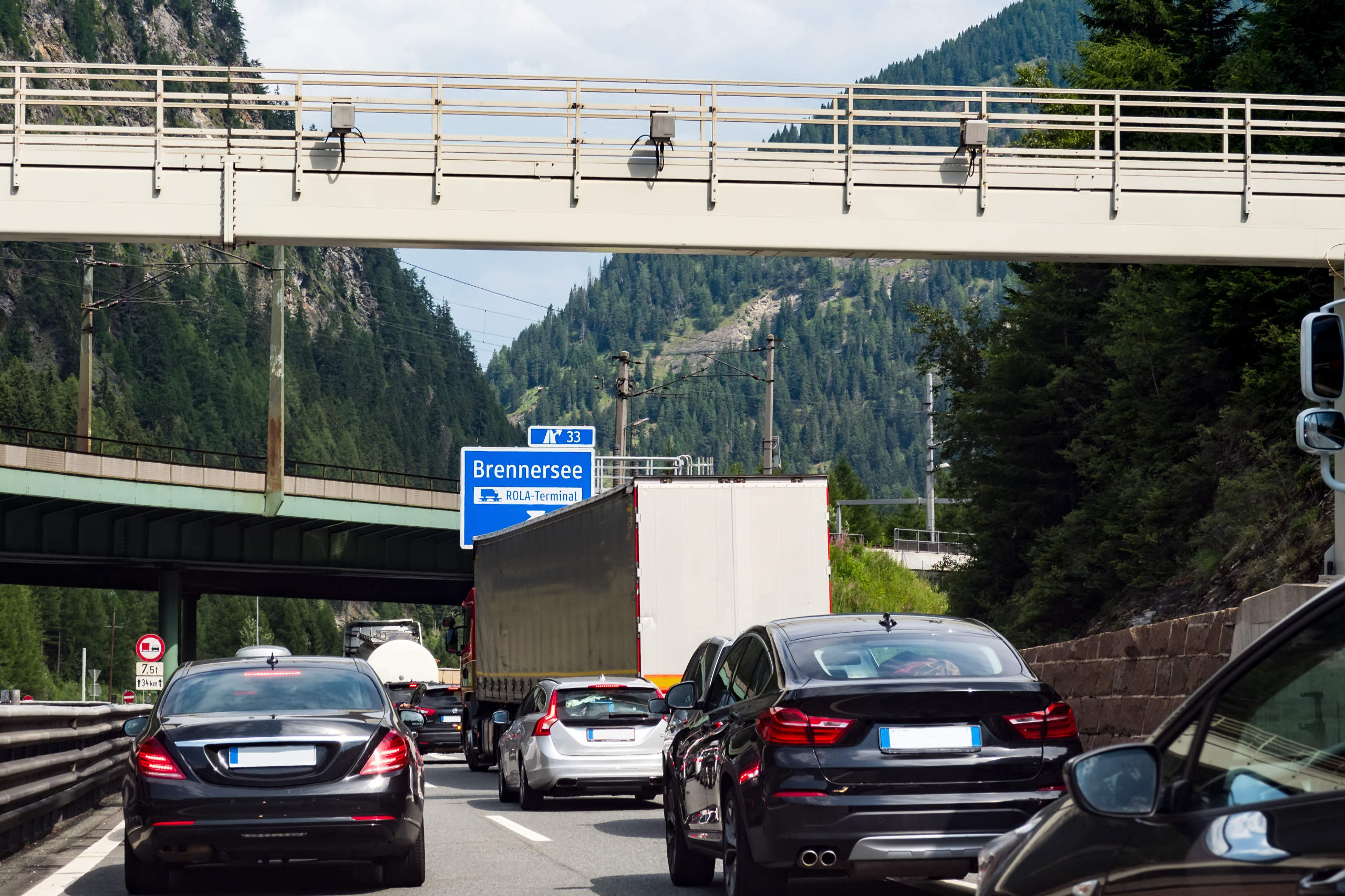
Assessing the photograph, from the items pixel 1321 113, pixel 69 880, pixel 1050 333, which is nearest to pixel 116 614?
pixel 1050 333

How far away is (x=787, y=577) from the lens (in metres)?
20.1

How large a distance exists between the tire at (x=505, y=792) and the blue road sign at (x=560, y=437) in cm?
1643

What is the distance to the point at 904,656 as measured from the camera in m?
9.35

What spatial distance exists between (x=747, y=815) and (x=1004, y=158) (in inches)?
729

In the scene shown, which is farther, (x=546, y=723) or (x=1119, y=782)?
(x=546, y=723)

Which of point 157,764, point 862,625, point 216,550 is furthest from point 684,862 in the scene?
point 216,550

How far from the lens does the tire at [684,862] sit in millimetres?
10789

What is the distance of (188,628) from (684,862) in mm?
54585

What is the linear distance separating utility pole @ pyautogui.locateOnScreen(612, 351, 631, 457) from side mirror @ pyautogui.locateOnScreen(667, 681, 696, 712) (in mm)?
40680

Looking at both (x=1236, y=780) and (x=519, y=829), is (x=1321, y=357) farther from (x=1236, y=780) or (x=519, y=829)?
(x=519, y=829)

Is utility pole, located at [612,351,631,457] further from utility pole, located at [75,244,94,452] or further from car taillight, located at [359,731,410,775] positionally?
car taillight, located at [359,731,410,775]

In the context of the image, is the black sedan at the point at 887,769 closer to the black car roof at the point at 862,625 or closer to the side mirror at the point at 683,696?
the black car roof at the point at 862,625

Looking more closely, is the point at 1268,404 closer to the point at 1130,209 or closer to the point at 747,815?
the point at 1130,209

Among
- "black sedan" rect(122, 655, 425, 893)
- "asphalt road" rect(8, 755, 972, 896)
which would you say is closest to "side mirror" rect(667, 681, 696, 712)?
"asphalt road" rect(8, 755, 972, 896)
